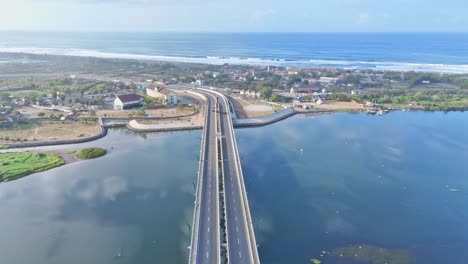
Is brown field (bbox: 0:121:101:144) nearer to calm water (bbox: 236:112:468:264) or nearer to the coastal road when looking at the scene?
the coastal road

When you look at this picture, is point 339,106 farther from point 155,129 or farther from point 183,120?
point 155,129

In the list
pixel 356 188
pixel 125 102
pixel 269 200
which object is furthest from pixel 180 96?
pixel 356 188

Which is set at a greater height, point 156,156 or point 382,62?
point 382,62

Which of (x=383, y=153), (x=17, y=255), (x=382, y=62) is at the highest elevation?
(x=382, y=62)

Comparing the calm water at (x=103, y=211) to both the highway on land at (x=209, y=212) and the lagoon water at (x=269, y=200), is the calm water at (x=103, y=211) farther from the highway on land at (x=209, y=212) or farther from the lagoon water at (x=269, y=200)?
the highway on land at (x=209, y=212)

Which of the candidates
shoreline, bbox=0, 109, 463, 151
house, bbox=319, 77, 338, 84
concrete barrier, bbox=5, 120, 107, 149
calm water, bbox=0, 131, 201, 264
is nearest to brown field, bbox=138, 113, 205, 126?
shoreline, bbox=0, 109, 463, 151

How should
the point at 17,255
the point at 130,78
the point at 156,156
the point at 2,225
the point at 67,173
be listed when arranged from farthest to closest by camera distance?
the point at 130,78, the point at 156,156, the point at 67,173, the point at 2,225, the point at 17,255

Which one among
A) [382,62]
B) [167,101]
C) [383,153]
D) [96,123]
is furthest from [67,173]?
[382,62]

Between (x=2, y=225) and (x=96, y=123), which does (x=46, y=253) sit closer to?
(x=2, y=225)
